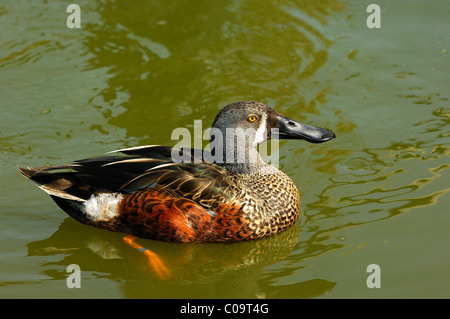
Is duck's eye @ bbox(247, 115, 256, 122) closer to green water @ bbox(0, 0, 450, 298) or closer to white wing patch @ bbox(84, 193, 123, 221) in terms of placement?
green water @ bbox(0, 0, 450, 298)

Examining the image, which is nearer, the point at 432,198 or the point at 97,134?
the point at 432,198

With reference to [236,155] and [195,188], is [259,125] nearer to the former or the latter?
[236,155]

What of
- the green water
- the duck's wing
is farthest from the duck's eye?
the green water

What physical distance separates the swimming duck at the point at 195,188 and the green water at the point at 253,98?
7.2 inches

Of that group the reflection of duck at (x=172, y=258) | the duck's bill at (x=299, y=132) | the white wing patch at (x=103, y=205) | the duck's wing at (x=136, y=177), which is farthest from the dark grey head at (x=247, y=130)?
the white wing patch at (x=103, y=205)

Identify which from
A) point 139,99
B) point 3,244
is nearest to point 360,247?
point 3,244

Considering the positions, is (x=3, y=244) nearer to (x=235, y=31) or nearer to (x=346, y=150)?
(x=346, y=150)

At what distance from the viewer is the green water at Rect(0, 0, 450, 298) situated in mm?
5762

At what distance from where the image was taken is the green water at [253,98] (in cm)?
576

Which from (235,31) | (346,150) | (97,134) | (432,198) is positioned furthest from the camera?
(235,31)

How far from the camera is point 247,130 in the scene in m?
6.41

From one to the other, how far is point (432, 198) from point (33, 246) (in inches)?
158

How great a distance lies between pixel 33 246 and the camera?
6293 millimetres

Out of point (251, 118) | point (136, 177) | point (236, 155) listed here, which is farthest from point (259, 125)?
point (136, 177)
